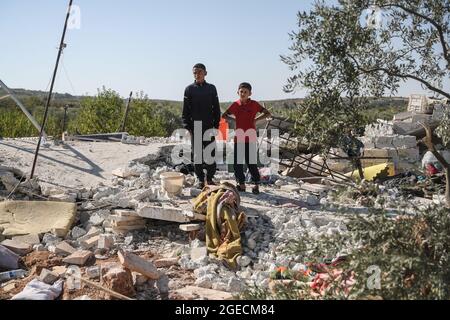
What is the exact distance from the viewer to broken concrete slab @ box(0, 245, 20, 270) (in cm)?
538

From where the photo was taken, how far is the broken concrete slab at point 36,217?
6.39m

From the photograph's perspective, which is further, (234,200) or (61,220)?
(61,220)

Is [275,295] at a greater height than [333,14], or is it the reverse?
[333,14]

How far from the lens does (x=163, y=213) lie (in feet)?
20.6

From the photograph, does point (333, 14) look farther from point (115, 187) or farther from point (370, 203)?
point (115, 187)

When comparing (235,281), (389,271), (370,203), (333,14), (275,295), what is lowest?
(235,281)

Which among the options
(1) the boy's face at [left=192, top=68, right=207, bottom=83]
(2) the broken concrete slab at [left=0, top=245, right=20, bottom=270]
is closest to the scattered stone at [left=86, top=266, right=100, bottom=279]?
(2) the broken concrete slab at [left=0, top=245, right=20, bottom=270]

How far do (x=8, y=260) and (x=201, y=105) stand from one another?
355 cm

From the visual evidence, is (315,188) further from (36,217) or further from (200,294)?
(36,217)

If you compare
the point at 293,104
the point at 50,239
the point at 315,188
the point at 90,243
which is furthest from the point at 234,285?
the point at 315,188

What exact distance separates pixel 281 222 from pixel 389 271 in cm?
328

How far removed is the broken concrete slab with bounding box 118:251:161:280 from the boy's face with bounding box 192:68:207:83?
3.27 meters
